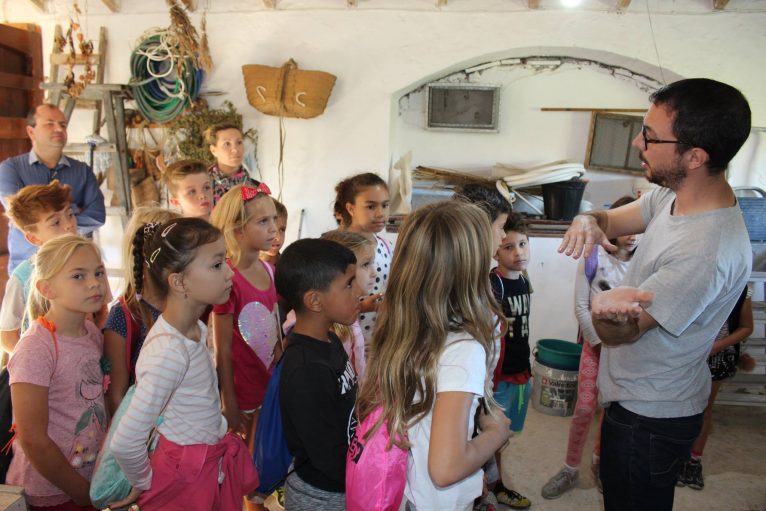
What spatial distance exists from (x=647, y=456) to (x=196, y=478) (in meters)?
1.39

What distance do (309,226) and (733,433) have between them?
3.52 meters

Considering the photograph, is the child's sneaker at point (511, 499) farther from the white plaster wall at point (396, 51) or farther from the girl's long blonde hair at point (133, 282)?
the white plaster wall at point (396, 51)

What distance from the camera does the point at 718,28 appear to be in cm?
421

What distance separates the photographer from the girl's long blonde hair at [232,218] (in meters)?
2.42

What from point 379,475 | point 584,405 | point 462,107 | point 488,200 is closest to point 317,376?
point 379,475

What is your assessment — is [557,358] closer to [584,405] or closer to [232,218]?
[584,405]

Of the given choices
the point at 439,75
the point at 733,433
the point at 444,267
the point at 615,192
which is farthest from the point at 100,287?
the point at 615,192

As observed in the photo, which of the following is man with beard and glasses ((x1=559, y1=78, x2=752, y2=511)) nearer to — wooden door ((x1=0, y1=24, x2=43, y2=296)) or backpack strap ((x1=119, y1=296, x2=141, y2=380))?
backpack strap ((x1=119, y1=296, x2=141, y2=380))

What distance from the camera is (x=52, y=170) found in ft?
11.8

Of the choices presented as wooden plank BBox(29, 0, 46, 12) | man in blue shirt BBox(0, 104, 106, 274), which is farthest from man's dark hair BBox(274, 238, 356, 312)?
wooden plank BBox(29, 0, 46, 12)

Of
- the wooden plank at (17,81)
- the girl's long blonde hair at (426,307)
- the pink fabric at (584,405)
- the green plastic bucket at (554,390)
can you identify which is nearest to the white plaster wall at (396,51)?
the wooden plank at (17,81)

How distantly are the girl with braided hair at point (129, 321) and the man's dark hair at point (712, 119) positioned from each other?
5.49 feet

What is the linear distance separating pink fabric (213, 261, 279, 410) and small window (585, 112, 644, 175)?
3677mm

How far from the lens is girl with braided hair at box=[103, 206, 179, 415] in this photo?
1.93 m
